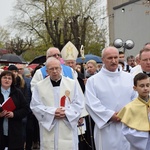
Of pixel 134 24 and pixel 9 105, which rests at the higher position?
pixel 134 24

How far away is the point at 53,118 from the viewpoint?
581 cm

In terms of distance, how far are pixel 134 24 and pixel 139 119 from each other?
3085 cm

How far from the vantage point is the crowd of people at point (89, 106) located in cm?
463

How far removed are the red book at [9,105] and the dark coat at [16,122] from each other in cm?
6

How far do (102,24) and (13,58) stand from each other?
28.3 metres

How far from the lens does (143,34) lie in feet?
109

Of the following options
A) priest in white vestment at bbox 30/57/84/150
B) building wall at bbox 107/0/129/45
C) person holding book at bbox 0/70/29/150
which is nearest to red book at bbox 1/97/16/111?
person holding book at bbox 0/70/29/150

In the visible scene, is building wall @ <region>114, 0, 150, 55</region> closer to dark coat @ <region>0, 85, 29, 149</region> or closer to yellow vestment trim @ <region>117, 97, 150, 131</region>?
dark coat @ <region>0, 85, 29, 149</region>

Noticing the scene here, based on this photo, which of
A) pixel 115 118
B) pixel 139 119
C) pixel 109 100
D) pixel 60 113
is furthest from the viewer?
pixel 60 113

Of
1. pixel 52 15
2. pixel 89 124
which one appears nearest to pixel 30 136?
pixel 89 124

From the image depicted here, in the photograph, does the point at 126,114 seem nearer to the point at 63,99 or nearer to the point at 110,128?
the point at 110,128

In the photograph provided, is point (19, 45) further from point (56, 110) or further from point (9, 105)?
point (56, 110)

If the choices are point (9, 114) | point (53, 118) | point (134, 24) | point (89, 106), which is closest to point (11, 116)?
point (9, 114)

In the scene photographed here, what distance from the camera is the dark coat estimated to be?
248 inches
